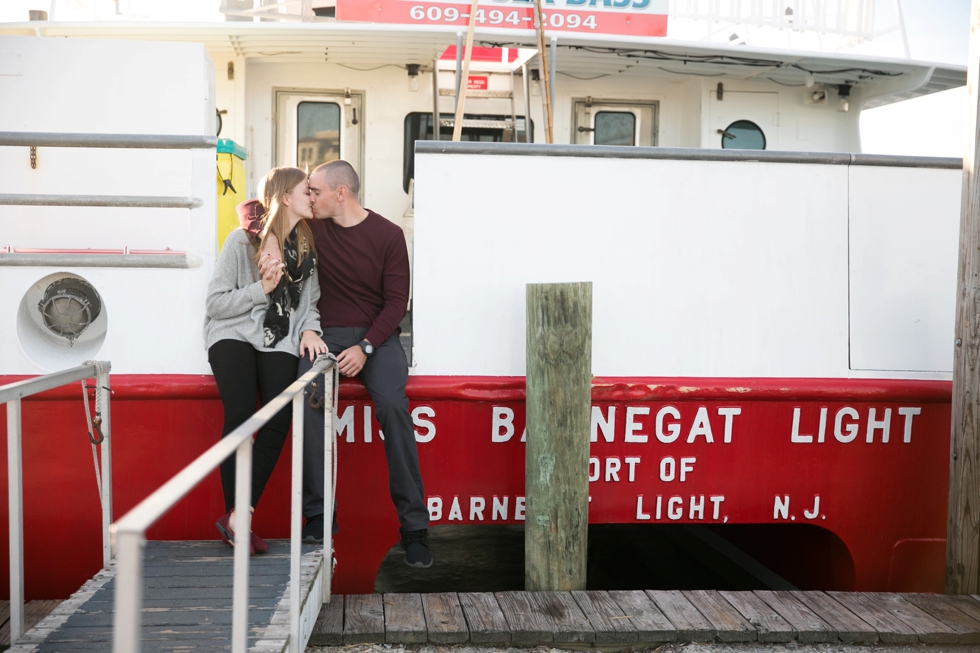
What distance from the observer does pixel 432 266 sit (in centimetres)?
379

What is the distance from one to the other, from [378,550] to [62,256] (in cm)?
182

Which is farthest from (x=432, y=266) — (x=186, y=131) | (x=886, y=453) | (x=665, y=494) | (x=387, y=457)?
(x=886, y=453)

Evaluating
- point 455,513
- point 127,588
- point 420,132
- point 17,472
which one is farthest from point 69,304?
point 420,132

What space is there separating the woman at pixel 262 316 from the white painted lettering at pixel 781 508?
215 centimetres

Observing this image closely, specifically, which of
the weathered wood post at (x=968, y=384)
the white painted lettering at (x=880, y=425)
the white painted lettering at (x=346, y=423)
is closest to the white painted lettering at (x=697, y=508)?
the white painted lettering at (x=880, y=425)

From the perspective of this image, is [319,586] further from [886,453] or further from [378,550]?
[886,453]

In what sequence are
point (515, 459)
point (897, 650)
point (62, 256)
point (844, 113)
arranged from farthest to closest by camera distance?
point (844, 113) → point (515, 459) → point (62, 256) → point (897, 650)

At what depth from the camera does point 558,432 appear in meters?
3.60

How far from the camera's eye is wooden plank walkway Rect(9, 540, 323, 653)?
2641mm

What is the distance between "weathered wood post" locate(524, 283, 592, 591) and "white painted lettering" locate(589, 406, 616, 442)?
0.83 ft

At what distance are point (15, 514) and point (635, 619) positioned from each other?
87.5 inches

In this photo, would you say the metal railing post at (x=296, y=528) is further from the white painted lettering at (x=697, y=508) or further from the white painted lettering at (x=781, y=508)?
the white painted lettering at (x=781, y=508)

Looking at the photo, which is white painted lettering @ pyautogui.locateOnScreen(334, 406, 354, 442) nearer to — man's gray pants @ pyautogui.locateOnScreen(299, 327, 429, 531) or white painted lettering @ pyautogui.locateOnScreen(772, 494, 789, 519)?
man's gray pants @ pyautogui.locateOnScreen(299, 327, 429, 531)

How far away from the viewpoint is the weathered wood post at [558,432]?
140 inches
